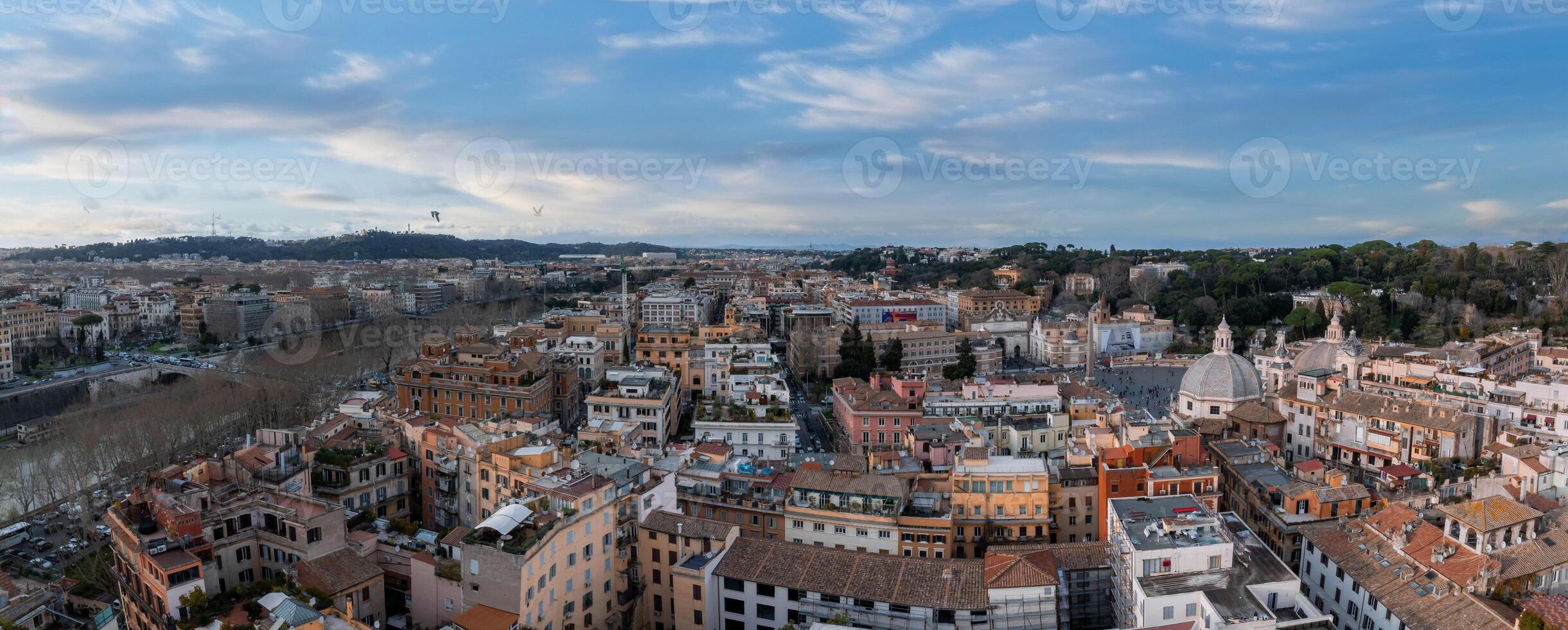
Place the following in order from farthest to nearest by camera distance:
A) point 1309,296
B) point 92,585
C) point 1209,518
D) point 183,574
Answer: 1. point 1309,296
2. point 92,585
3. point 1209,518
4. point 183,574

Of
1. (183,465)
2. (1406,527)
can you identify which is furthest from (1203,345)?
(183,465)

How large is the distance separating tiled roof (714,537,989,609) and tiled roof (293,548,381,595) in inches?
182

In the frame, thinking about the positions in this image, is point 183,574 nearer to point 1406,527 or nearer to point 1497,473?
point 1406,527

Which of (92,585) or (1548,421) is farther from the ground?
(1548,421)

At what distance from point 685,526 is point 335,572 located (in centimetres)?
455

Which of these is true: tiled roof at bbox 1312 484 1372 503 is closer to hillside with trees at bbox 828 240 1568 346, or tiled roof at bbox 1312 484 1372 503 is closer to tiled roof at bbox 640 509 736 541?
tiled roof at bbox 640 509 736 541

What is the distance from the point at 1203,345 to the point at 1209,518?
36.0 m

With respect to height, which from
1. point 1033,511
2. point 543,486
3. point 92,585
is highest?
point 543,486

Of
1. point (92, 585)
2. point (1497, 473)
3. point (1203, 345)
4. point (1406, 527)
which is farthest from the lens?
point (1203, 345)

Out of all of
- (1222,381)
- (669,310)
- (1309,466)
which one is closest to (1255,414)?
(1222,381)

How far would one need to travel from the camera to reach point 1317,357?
29.4 m

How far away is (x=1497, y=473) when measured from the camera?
16.4m

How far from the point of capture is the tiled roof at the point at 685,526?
12.2 m

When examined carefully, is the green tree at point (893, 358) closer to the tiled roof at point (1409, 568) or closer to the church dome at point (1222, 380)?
the church dome at point (1222, 380)
